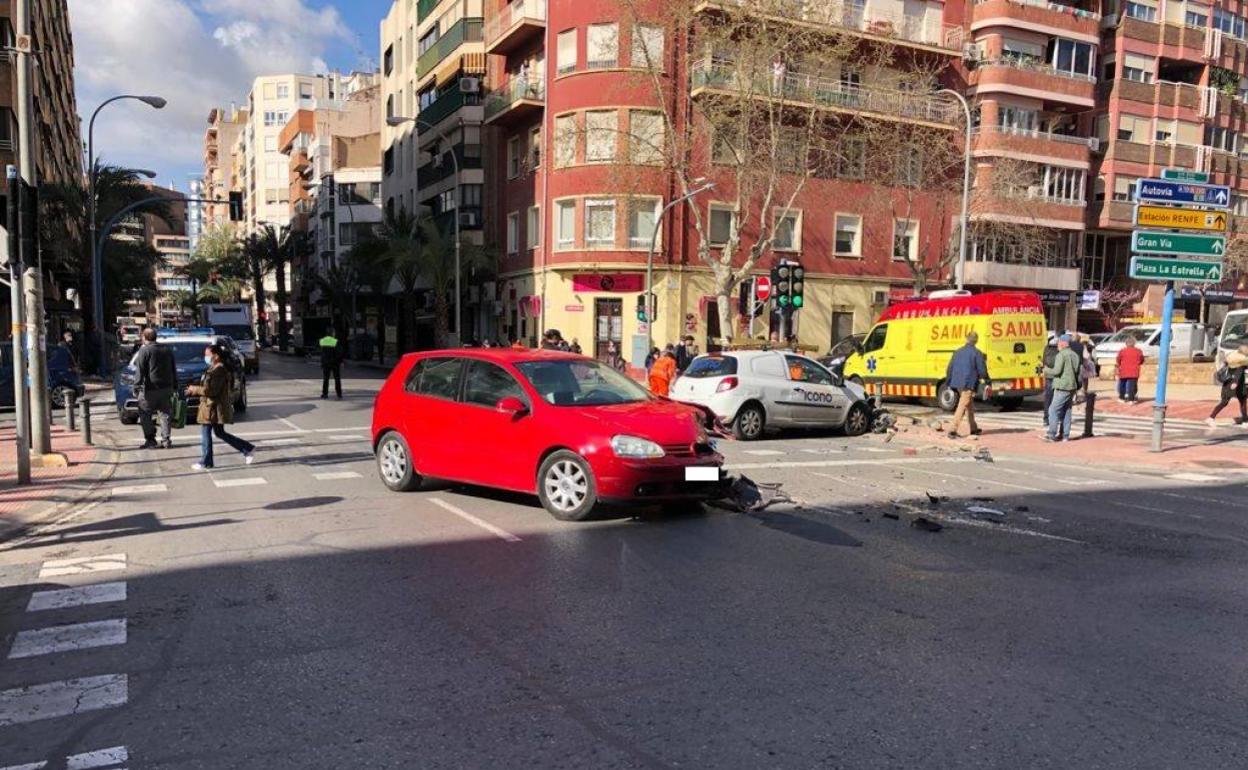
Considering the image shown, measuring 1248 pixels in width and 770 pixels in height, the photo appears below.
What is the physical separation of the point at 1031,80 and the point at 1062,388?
30906 mm

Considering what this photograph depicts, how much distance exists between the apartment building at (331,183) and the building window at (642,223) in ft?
103

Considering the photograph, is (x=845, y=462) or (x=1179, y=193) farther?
(x=1179, y=193)

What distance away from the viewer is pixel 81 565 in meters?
6.68

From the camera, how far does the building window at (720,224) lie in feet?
113

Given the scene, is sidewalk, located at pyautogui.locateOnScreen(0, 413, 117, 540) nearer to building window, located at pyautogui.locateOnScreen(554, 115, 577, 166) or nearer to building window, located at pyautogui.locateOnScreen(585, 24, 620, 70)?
building window, located at pyautogui.locateOnScreen(554, 115, 577, 166)

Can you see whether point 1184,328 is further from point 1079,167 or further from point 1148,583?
point 1148,583

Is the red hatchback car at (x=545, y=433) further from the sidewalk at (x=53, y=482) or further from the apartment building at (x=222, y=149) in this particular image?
the apartment building at (x=222, y=149)

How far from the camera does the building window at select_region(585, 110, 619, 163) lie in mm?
32500

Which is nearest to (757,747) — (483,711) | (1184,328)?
(483,711)

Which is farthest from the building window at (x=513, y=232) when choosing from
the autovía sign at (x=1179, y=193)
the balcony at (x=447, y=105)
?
the autovía sign at (x=1179, y=193)

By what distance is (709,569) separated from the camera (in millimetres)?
6402

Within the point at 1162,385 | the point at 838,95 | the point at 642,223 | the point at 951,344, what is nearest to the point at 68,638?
the point at 1162,385

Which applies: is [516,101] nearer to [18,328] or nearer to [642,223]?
[642,223]

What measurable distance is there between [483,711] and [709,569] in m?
2.74
